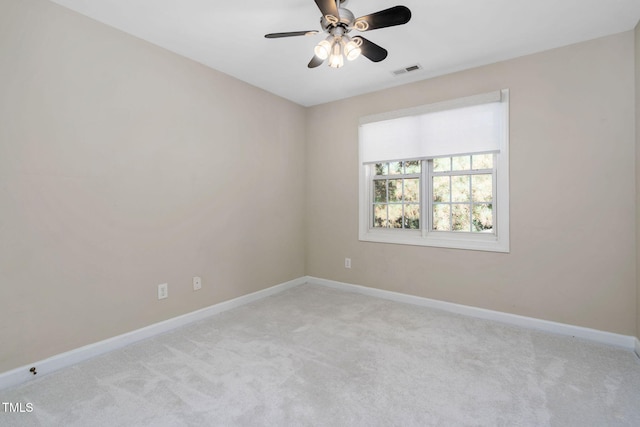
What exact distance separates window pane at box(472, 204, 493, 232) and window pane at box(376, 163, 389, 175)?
43.5 inches

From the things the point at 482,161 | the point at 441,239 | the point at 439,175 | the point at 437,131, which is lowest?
the point at 441,239

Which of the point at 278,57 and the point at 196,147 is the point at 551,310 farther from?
the point at 196,147

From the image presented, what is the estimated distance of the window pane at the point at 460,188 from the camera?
10.5ft

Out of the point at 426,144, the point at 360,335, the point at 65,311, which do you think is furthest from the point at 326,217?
the point at 65,311

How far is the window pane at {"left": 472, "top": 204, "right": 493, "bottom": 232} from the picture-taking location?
3080mm

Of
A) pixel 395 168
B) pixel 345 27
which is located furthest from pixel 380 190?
pixel 345 27

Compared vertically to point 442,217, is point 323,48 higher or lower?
higher

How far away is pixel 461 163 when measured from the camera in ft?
10.6

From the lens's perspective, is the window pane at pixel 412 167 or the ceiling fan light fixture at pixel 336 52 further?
the window pane at pixel 412 167

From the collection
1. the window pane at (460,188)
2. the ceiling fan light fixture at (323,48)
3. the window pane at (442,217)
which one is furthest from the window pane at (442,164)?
the ceiling fan light fixture at (323,48)

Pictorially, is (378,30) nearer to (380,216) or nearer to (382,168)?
(382,168)

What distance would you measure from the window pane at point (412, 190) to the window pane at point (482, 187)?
59cm

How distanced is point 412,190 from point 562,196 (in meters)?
1.40

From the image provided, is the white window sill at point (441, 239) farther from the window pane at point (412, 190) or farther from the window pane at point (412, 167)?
the window pane at point (412, 167)
